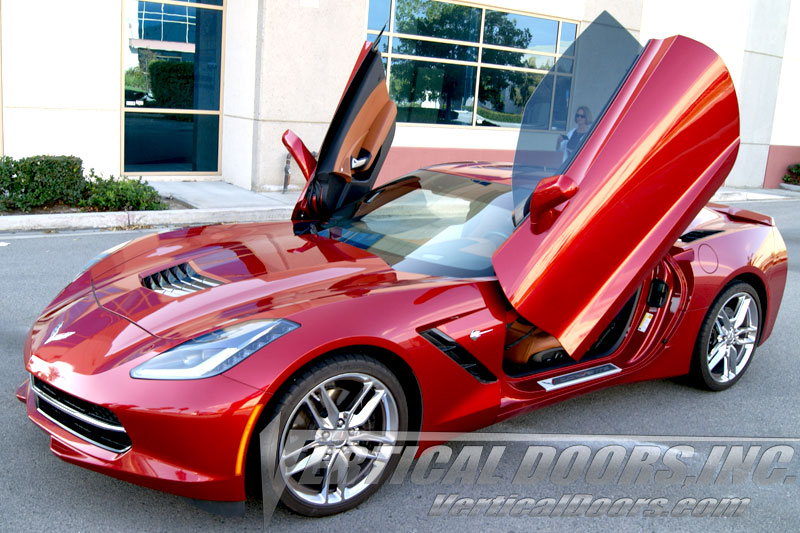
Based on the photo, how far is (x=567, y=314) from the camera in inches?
147

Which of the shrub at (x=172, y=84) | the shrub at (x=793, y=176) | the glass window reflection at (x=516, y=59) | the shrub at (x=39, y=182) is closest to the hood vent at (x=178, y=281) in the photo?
the shrub at (x=39, y=182)

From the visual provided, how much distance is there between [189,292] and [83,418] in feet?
2.47

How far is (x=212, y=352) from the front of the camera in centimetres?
307

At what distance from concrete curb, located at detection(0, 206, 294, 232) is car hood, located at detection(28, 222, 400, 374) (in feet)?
16.8

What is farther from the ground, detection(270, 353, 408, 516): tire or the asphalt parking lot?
detection(270, 353, 408, 516): tire

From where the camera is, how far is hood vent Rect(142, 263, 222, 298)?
3657 millimetres

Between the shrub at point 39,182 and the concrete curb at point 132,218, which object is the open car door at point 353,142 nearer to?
the concrete curb at point 132,218

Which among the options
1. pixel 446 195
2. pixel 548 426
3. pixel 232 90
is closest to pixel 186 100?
pixel 232 90

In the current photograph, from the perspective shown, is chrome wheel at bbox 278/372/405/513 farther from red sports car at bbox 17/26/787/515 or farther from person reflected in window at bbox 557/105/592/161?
person reflected in window at bbox 557/105/592/161

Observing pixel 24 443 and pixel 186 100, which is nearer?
pixel 24 443

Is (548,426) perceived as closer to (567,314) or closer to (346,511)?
(567,314)

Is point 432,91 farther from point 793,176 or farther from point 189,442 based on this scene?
point 189,442

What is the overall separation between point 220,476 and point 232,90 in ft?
35.8

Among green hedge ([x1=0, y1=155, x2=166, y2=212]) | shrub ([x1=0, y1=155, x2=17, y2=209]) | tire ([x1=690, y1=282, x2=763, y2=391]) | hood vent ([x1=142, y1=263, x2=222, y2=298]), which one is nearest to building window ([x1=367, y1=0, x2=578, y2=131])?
green hedge ([x1=0, y1=155, x2=166, y2=212])
